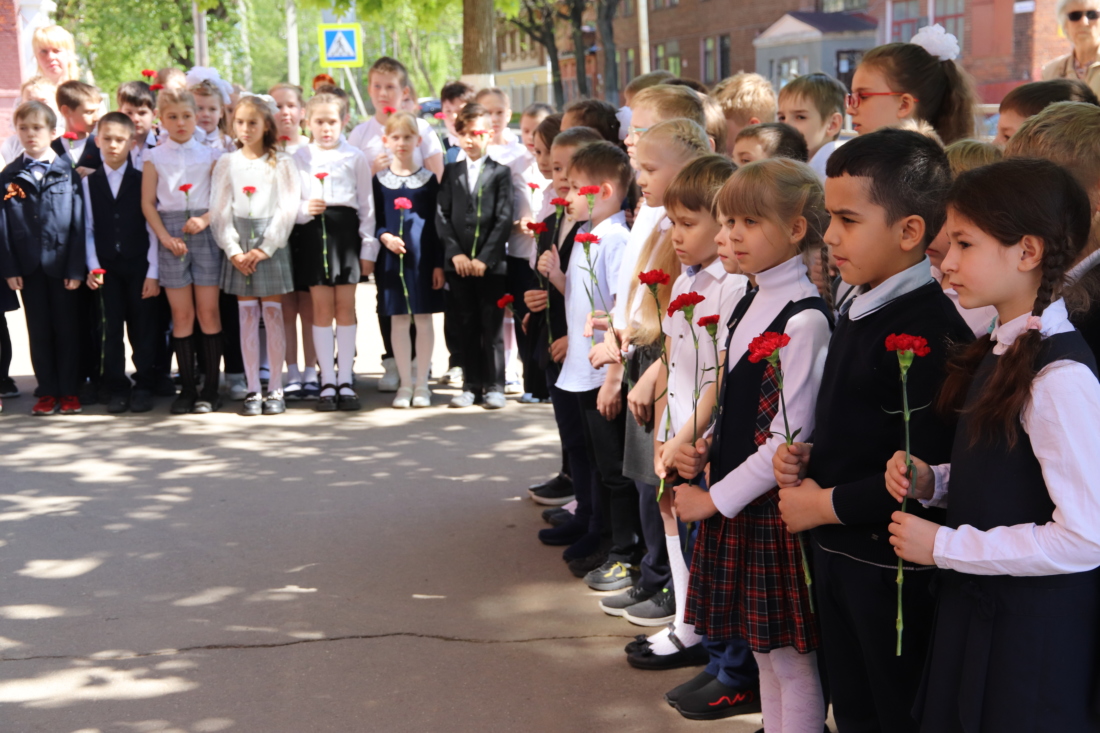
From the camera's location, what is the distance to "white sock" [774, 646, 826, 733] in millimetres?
3150

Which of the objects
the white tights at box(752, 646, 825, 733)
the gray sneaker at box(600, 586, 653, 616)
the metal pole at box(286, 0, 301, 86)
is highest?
the metal pole at box(286, 0, 301, 86)

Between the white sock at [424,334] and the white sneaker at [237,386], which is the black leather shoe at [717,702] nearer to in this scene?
the white sock at [424,334]

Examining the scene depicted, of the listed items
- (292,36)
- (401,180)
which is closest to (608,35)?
(292,36)

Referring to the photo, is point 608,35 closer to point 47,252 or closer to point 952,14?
point 952,14

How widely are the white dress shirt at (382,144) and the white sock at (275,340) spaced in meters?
1.31

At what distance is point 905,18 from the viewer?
137 ft

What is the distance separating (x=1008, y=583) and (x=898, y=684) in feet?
1.67

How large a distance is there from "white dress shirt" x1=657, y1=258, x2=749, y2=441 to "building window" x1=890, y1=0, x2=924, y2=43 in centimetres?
4025

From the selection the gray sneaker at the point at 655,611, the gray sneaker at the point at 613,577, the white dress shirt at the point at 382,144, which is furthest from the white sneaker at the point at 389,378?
the gray sneaker at the point at 655,611

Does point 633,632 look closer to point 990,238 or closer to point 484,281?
point 990,238

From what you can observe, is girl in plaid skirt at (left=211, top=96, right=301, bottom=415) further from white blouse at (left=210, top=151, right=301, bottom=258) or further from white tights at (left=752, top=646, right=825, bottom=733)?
white tights at (left=752, top=646, right=825, bottom=733)

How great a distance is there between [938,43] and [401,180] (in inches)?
174

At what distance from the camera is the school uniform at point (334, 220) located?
7.96 metres

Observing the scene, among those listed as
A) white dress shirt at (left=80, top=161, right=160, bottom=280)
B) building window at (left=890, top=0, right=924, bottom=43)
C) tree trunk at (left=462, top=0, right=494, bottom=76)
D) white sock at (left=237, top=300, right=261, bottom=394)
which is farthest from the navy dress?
building window at (left=890, top=0, right=924, bottom=43)
